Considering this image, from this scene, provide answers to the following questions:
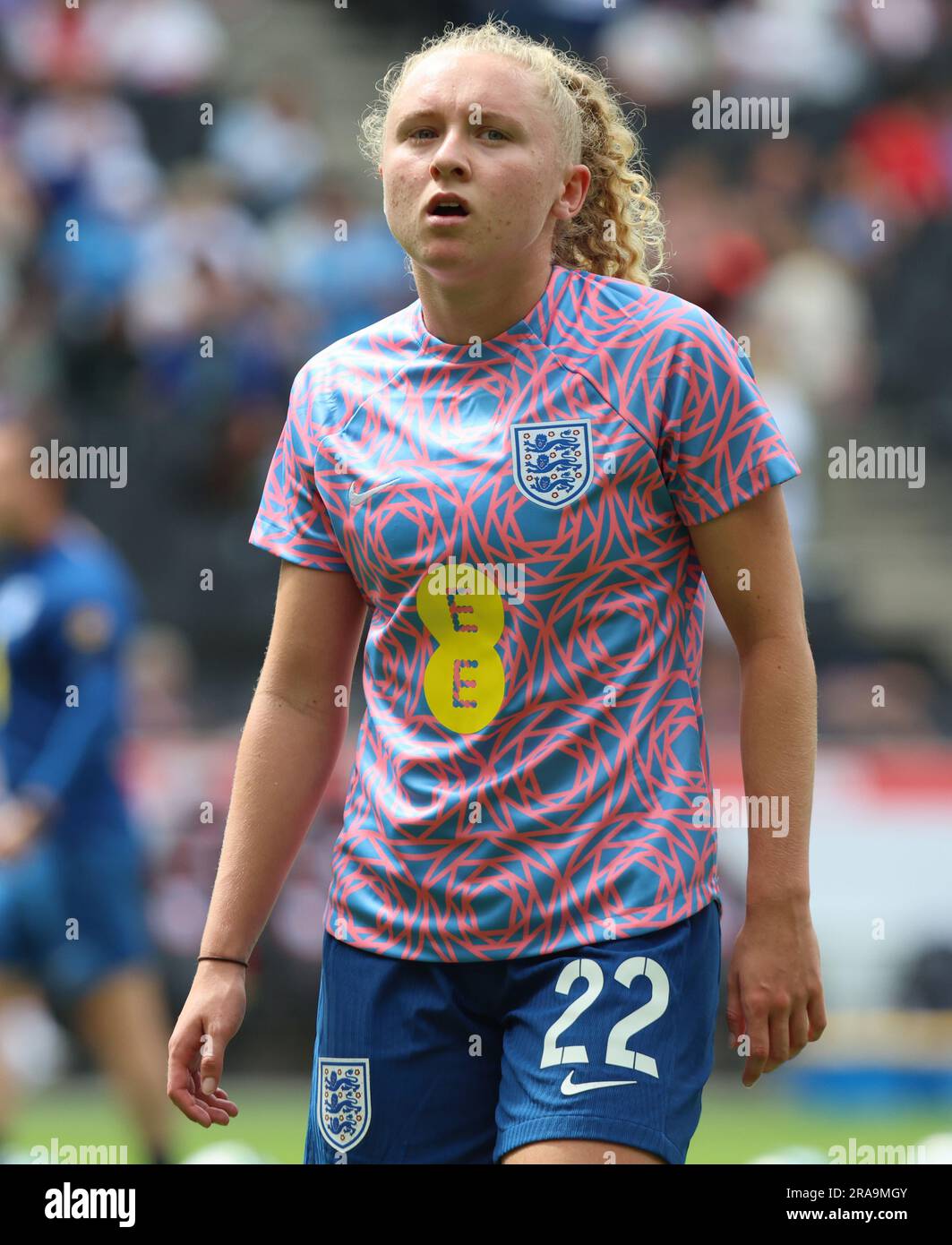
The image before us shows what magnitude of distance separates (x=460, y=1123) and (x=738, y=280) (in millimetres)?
7390

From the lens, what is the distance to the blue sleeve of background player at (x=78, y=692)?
5.50 meters

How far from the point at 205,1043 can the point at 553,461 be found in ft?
2.95

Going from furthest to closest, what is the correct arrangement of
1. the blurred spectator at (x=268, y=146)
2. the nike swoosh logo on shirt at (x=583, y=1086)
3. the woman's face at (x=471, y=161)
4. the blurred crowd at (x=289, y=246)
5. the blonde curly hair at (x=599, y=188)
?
the blurred spectator at (x=268, y=146) → the blurred crowd at (x=289, y=246) → the blonde curly hair at (x=599, y=188) → the woman's face at (x=471, y=161) → the nike swoosh logo on shirt at (x=583, y=1086)

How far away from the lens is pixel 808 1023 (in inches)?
94.8

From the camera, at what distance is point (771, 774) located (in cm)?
242

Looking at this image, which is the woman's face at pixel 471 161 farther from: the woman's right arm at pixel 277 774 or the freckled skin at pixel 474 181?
the woman's right arm at pixel 277 774

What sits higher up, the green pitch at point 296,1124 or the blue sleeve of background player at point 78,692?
the blue sleeve of background player at point 78,692

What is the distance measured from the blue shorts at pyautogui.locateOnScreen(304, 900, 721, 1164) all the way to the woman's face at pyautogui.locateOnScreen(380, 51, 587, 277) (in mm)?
893

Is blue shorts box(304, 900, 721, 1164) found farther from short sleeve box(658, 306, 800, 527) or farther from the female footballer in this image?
short sleeve box(658, 306, 800, 527)

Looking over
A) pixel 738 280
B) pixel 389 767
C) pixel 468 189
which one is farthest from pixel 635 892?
pixel 738 280

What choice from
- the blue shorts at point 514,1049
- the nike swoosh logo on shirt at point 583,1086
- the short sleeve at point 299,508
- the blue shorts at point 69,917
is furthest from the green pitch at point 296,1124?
the nike swoosh logo on shirt at point 583,1086

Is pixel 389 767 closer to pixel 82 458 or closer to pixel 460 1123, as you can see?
pixel 460 1123

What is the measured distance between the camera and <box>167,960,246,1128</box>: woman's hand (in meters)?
2.56

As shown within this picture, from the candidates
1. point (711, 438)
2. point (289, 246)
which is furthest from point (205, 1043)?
point (289, 246)
